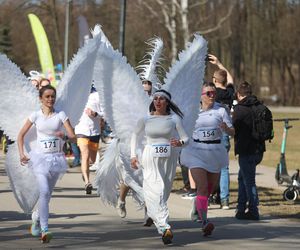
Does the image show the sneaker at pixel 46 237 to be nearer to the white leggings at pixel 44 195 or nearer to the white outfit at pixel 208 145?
the white leggings at pixel 44 195

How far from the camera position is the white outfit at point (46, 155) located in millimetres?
9734

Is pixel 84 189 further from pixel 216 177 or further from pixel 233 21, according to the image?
pixel 233 21

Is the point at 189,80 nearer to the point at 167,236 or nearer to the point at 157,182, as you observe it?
the point at 157,182

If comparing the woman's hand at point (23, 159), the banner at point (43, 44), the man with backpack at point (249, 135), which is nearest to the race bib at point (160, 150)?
the woman's hand at point (23, 159)

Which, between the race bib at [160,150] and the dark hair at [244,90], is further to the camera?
the dark hair at [244,90]

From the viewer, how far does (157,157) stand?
391 inches

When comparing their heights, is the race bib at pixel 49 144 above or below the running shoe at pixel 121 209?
above

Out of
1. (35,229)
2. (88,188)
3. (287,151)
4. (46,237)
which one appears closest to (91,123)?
(88,188)

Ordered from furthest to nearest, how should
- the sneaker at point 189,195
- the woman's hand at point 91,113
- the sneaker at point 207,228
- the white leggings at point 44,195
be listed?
1. the woman's hand at point 91,113
2. the sneaker at point 189,195
3. the sneaker at point 207,228
4. the white leggings at point 44,195

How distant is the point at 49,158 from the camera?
977cm

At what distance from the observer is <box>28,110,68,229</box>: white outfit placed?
9.73 m

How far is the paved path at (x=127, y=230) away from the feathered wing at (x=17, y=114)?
478 mm

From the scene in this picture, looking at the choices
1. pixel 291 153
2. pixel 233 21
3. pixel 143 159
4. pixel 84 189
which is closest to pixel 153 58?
pixel 143 159

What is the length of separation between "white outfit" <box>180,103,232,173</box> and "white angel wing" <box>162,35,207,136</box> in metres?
0.24
